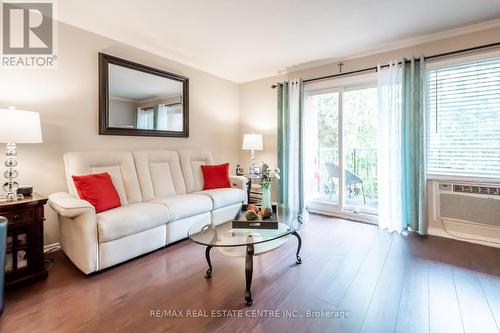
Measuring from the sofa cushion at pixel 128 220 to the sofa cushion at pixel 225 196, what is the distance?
28.9 inches

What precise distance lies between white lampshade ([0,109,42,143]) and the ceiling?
46.5 inches

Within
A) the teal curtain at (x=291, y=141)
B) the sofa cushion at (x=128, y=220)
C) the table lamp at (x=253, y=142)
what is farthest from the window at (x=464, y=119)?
the sofa cushion at (x=128, y=220)

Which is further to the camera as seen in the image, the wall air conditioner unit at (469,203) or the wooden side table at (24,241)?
the wall air conditioner unit at (469,203)

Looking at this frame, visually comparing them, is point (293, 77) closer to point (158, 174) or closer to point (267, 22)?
point (267, 22)

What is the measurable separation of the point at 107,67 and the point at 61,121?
32.4 inches

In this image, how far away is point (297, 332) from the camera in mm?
1463

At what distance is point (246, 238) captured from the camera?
1.94m

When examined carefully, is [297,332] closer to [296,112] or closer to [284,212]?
[284,212]

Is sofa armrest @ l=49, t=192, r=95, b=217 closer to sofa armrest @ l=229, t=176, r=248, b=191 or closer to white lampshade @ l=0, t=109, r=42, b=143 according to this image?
white lampshade @ l=0, t=109, r=42, b=143

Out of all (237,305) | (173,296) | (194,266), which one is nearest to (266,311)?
(237,305)

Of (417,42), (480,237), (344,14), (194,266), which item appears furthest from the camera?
(417,42)

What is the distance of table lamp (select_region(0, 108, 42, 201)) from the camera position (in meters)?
1.93

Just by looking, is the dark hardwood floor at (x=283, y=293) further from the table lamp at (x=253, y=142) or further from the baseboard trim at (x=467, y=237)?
the table lamp at (x=253, y=142)

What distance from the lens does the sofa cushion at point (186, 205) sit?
2.65 meters
